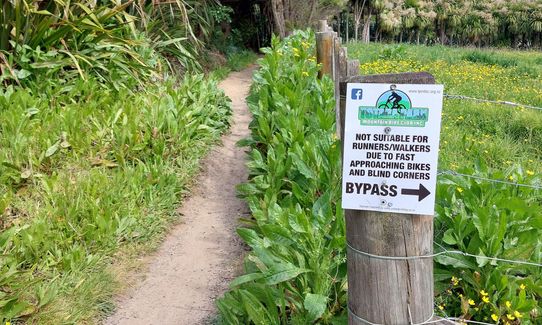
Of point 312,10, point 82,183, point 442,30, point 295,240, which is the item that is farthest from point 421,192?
point 442,30

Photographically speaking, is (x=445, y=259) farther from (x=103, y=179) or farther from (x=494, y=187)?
(x=103, y=179)

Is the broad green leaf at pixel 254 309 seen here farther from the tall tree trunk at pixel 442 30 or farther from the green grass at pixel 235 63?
the tall tree trunk at pixel 442 30

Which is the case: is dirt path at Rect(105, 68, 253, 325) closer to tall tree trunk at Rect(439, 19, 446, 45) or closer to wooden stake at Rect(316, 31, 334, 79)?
wooden stake at Rect(316, 31, 334, 79)

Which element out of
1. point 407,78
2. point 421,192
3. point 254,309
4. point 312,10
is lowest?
point 254,309

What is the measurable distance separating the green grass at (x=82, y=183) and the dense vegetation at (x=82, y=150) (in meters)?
0.01

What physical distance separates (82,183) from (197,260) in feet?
4.09

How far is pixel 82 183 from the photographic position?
4746mm

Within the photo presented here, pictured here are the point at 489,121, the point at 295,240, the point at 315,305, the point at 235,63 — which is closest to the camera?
the point at 315,305

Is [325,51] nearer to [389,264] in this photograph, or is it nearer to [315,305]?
[315,305]

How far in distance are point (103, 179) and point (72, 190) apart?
1.12 feet

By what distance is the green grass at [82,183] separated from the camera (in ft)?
11.8

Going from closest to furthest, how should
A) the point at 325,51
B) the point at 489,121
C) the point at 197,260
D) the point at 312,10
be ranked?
the point at 197,260 → the point at 325,51 → the point at 489,121 → the point at 312,10

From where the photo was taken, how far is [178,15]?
10766mm

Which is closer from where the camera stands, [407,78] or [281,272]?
[407,78]
